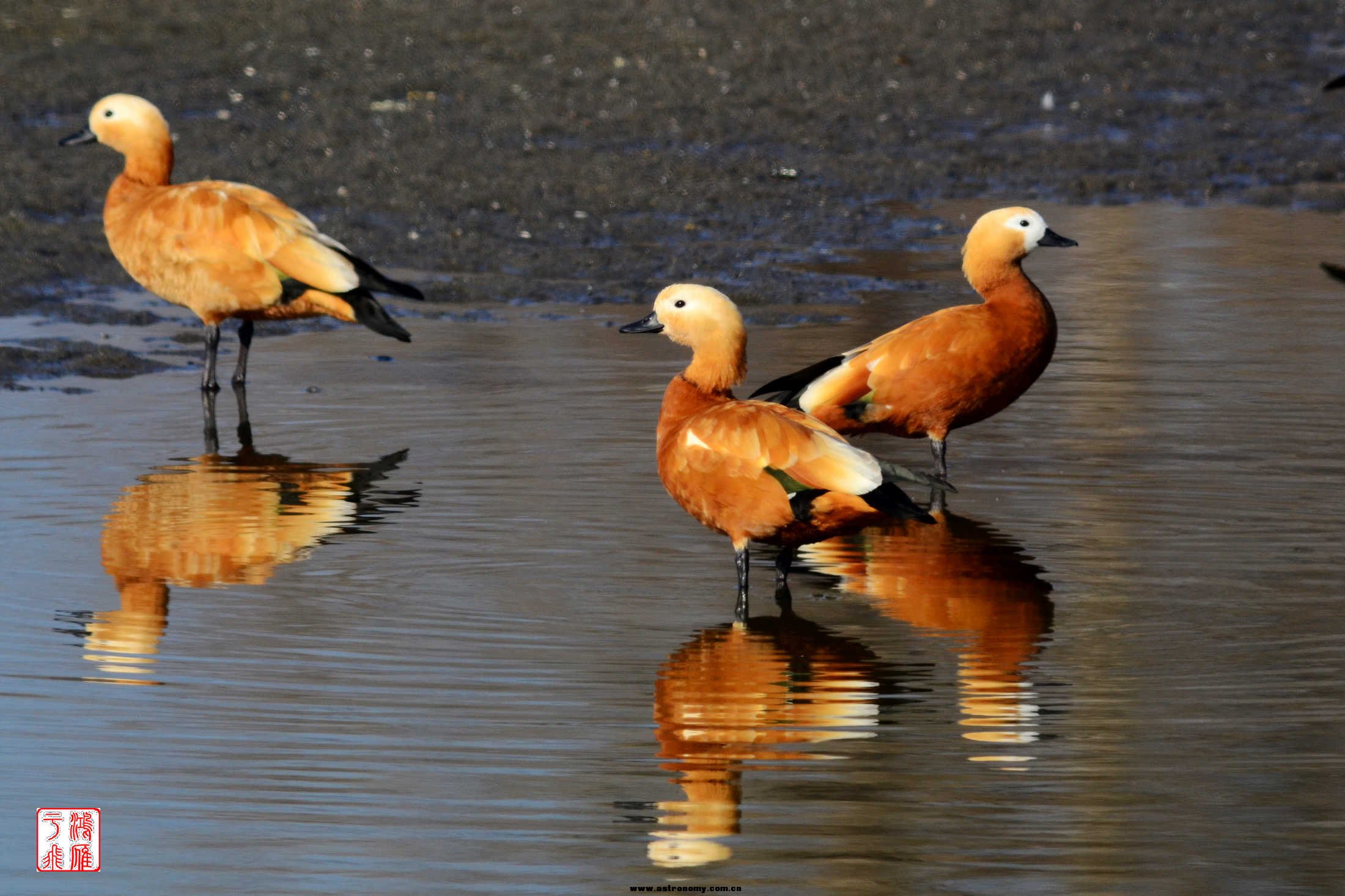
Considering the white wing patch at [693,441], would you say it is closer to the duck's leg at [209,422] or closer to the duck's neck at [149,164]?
the duck's leg at [209,422]

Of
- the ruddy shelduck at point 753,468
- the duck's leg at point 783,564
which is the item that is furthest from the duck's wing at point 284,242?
the duck's leg at point 783,564

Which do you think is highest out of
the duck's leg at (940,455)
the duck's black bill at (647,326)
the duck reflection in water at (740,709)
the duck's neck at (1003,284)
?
the duck's neck at (1003,284)

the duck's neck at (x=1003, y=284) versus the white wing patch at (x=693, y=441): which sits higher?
the duck's neck at (x=1003, y=284)

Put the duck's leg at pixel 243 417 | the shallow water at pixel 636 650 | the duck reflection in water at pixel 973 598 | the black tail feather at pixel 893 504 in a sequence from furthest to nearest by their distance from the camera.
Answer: the duck's leg at pixel 243 417, the black tail feather at pixel 893 504, the duck reflection in water at pixel 973 598, the shallow water at pixel 636 650

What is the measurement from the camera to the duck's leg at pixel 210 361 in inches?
376

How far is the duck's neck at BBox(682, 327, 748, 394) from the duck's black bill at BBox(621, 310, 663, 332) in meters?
0.20

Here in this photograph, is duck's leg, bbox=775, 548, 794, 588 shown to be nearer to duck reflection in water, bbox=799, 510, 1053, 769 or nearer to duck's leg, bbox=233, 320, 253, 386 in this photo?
duck reflection in water, bbox=799, 510, 1053, 769

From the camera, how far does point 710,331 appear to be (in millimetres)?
6613

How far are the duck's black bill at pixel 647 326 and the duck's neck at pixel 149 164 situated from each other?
441 centimetres

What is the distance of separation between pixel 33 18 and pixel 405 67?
395 centimetres

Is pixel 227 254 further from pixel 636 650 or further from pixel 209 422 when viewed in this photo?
pixel 636 650

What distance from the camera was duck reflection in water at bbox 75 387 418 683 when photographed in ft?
19.6

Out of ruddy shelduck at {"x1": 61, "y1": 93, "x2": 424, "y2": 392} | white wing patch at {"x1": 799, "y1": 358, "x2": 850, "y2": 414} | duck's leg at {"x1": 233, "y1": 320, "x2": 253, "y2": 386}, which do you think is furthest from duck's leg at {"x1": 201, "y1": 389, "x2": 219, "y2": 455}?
white wing patch at {"x1": 799, "y1": 358, "x2": 850, "y2": 414}

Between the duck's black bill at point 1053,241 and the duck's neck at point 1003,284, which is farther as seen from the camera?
the duck's black bill at point 1053,241
